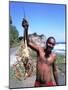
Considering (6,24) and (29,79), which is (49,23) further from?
(29,79)

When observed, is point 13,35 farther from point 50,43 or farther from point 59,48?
point 59,48

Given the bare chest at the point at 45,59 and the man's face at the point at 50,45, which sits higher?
the man's face at the point at 50,45

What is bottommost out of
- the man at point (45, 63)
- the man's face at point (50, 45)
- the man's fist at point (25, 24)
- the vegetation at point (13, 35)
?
the man at point (45, 63)

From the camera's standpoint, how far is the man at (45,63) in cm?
256

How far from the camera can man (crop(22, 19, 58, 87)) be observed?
2.56 m

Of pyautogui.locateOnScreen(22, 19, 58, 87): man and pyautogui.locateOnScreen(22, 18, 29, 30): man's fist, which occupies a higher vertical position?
pyautogui.locateOnScreen(22, 18, 29, 30): man's fist

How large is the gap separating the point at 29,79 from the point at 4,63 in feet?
0.96

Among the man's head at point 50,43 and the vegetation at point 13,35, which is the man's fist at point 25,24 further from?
the man's head at point 50,43

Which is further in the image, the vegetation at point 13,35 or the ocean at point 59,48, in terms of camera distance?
the ocean at point 59,48

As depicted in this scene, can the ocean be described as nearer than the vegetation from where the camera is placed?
No

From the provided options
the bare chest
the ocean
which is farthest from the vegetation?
the ocean

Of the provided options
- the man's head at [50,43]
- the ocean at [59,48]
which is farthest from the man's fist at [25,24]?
the ocean at [59,48]

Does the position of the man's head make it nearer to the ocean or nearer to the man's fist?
the ocean

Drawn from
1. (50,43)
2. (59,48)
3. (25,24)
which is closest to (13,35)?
(25,24)
